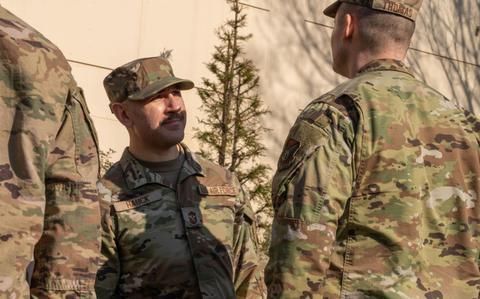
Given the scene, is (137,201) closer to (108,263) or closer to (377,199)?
(108,263)

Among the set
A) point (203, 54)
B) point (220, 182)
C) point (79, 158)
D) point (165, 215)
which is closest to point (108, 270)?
point (165, 215)

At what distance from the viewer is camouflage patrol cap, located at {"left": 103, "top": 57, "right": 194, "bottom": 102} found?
16.8ft

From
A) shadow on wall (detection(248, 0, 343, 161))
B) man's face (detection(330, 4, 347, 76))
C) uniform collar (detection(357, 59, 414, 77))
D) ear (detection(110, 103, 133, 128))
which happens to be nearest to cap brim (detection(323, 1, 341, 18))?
man's face (detection(330, 4, 347, 76))

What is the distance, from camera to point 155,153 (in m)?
5.01

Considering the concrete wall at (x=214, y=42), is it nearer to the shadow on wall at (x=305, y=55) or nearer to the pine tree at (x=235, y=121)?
the shadow on wall at (x=305, y=55)

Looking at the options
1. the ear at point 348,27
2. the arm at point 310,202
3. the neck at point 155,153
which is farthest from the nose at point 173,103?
the arm at point 310,202

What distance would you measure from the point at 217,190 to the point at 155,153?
34 cm

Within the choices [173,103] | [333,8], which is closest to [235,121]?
[173,103]

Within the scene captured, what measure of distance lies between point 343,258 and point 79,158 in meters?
0.90

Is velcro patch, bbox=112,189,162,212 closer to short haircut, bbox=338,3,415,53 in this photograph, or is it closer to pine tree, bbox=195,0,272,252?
short haircut, bbox=338,3,415,53

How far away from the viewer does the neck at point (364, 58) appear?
3.64 meters

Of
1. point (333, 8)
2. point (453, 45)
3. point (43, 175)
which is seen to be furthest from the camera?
point (453, 45)

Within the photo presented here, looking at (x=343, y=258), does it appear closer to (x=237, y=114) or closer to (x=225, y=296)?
(x=225, y=296)

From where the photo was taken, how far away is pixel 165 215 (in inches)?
188
